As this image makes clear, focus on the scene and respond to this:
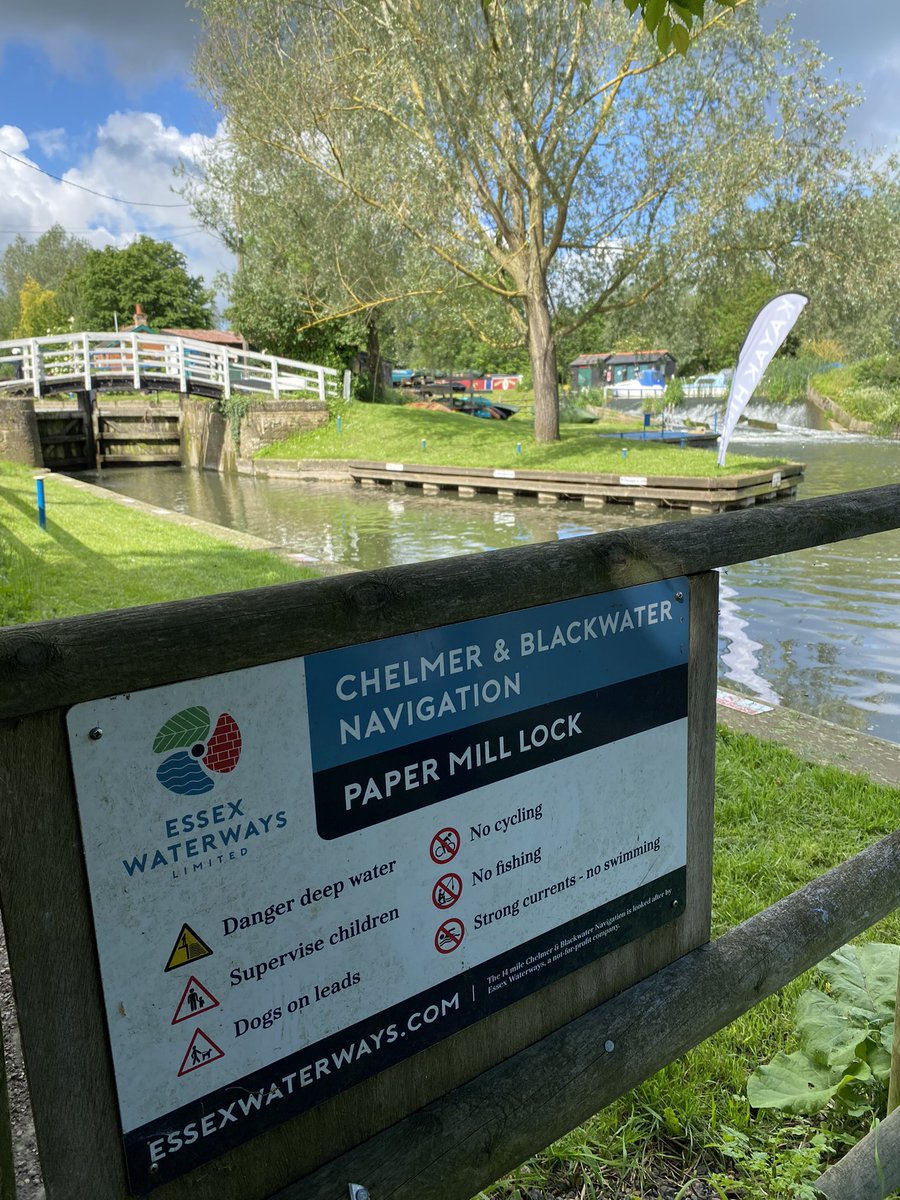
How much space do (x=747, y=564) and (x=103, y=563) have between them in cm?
835

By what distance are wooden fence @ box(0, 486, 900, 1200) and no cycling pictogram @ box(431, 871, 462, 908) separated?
0.23 metres

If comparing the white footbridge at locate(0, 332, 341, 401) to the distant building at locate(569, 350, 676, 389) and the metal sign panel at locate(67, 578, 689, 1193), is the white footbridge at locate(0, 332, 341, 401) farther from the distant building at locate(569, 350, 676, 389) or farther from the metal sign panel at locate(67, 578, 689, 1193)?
the distant building at locate(569, 350, 676, 389)

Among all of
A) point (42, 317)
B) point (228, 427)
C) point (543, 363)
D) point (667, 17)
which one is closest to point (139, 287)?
point (42, 317)

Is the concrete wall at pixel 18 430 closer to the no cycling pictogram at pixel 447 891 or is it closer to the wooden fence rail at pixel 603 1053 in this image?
the wooden fence rail at pixel 603 1053

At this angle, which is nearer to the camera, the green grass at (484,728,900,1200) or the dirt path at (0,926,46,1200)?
the dirt path at (0,926,46,1200)

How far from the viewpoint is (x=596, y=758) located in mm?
1598

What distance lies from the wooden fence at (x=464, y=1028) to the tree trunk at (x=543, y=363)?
20.7 m

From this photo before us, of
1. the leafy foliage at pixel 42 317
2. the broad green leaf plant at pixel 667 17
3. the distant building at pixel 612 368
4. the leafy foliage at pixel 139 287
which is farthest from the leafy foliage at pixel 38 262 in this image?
the broad green leaf plant at pixel 667 17

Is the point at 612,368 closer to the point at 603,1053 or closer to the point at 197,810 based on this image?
the point at 603,1053

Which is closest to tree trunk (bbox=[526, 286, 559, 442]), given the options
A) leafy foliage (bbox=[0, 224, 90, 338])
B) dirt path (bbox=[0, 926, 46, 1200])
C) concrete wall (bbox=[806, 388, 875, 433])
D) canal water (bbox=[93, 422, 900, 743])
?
canal water (bbox=[93, 422, 900, 743])

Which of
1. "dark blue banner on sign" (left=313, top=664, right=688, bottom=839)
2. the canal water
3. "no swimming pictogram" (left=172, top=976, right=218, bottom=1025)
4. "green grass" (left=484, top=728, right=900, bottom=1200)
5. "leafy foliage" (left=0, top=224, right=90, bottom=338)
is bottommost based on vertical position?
the canal water

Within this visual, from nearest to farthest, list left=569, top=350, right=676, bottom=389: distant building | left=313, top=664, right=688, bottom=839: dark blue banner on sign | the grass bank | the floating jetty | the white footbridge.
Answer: left=313, top=664, right=688, bottom=839: dark blue banner on sign < the floating jetty < the white footbridge < the grass bank < left=569, top=350, right=676, bottom=389: distant building

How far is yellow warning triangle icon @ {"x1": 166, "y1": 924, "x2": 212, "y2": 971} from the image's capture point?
1.16 metres

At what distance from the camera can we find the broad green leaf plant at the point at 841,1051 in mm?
2156
